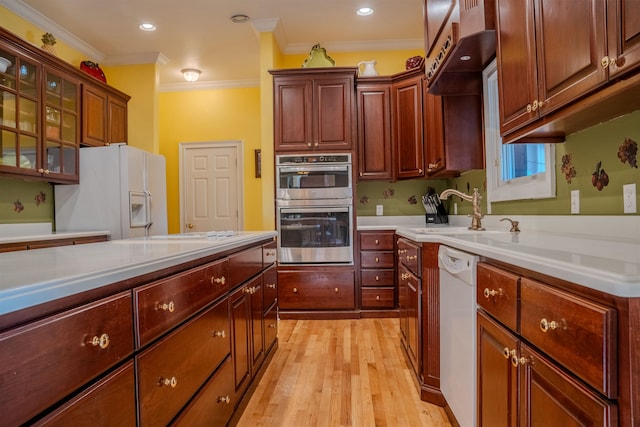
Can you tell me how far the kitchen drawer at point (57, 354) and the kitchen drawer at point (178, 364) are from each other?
152 millimetres

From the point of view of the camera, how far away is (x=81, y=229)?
3754mm

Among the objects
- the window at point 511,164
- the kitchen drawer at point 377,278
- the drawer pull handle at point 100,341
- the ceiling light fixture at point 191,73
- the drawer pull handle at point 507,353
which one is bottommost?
the kitchen drawer at point 377,278

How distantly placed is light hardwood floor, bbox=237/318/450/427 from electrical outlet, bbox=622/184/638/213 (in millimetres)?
1258

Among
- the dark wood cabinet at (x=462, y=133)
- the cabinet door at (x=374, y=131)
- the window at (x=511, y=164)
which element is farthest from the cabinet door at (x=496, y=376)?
the cabinet door at (x=374, y=131)

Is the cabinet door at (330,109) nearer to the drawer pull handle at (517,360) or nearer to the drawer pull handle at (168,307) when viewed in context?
the drawer pull handle at (168,307)

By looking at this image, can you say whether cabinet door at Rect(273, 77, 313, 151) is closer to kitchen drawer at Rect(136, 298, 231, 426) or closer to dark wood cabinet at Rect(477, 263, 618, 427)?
kitchen drawer at Rect(136, 298, 231, 426)

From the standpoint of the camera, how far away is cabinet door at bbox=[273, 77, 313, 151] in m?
3.74

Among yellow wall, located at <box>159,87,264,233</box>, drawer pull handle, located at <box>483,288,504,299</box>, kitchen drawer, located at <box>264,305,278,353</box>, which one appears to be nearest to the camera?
drawer pull handle, located at <box>483,288,504,299</box>

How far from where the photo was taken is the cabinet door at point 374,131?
12.6 ft

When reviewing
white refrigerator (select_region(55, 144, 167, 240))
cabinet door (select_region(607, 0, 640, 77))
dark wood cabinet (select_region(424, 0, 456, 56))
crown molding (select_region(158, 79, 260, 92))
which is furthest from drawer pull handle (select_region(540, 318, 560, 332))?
crown molding (select_region(158, 79, 260, 92))

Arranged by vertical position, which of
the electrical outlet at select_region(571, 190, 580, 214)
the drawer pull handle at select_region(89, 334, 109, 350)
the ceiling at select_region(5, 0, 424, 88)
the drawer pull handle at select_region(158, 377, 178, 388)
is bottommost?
the drawer pull handle at select_region(158, 377, 178, 388)

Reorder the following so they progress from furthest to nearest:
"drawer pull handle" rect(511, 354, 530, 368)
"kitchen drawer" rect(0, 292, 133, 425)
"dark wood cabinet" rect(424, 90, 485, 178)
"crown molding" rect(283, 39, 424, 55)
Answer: "crown molding" rect(283, 39, 424, 55) < "dark wood cabinet" rect(424, 90, 485, 178) < "drawer pull handle" rect(511, 354, 530, 368) < "kitchen drawer" rect(0, 292, 133, 425)

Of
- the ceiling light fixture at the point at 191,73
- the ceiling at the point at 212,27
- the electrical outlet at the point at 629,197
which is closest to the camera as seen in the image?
the electrical outlet at the point at 629,197

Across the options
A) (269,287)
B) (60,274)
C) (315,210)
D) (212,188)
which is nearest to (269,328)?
(269,287)
